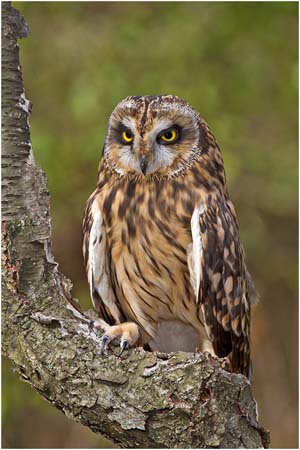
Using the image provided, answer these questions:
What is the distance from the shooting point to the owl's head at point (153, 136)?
2.80 meters

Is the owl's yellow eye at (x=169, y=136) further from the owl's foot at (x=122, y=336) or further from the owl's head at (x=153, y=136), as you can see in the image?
the owl's foot at (x=122, y=336)

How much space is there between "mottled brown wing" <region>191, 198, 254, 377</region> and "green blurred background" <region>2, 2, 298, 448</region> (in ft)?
4.43

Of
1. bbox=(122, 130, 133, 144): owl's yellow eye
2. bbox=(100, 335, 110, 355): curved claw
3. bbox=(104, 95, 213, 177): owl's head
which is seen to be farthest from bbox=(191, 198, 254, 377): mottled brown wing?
bbox=(100, 335, 110, 355): curved claw

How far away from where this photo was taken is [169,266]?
294 cm

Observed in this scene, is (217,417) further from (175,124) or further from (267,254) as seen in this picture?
(267,254)

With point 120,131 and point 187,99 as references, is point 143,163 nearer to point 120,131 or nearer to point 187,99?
point 120,131

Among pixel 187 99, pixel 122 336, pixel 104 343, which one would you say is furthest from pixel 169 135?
pixel 187 99

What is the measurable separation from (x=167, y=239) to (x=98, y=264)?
10.1 inches

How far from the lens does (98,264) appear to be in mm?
2965

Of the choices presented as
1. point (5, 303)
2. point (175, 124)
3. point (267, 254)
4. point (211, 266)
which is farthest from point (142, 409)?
point (267, 254)

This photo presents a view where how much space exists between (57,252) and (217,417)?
10.8 feet

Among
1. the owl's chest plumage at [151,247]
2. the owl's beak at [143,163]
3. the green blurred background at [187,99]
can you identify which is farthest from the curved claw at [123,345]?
the green blurred background at [187,99]

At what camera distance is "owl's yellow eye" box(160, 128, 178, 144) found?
2870mm

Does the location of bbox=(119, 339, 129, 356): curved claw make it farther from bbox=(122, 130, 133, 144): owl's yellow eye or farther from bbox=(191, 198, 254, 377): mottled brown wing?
bbox=(122, 130, 133, 144): owl's yellow eye
